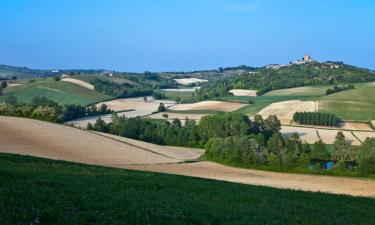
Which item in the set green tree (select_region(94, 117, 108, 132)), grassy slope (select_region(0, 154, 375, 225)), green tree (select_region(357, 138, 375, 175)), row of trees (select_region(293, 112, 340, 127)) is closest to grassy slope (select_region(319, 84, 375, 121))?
row of trees (select_region(293, 112, 340, 127))

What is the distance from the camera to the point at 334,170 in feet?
214

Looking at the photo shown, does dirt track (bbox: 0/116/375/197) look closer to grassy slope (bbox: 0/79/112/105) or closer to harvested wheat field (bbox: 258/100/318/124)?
harvested wheat field (bbox: 258/100/318/124)

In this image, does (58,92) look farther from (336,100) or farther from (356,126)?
(356,126)

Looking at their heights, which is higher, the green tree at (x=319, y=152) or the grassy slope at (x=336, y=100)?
the grassy slope at (x=336, y=100)

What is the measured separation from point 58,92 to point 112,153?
9662cm

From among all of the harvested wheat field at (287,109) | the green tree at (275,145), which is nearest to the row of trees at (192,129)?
the green tree at (275,145)

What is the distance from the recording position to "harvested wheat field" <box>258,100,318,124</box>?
119125 millimetres

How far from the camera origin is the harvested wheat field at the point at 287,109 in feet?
391

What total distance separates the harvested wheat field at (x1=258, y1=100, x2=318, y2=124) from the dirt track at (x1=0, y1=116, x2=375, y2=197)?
147 feet

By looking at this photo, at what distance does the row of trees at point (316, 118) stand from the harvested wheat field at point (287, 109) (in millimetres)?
2886

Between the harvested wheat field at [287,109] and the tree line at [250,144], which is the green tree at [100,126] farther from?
the harvested wheat field at [287,109]

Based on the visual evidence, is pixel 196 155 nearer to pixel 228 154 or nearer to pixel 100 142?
pixel 228 154

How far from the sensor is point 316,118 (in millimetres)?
111250

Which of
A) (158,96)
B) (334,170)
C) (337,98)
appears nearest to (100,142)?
(334,170)
